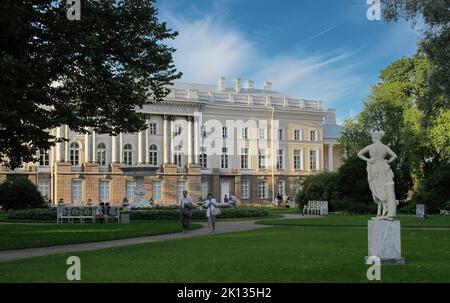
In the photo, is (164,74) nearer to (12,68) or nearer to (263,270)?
(12,68)

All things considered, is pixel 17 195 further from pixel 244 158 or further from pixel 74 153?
pixel 244 158

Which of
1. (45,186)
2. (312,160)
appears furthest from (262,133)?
(45,186)

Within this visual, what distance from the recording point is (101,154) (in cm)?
7512

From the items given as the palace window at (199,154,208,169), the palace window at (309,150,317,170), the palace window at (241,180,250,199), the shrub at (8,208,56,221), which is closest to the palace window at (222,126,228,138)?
the palace window at (199,154,208,169)

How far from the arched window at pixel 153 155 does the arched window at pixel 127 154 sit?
2438mm

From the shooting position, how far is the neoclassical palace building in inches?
2876

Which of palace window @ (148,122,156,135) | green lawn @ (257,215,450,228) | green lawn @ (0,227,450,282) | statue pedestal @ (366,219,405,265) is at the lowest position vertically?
green lawn @ (257,215,450,228)

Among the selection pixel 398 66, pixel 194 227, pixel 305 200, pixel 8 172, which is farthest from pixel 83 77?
pixel 8 172

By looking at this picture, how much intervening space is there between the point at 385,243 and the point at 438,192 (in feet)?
116

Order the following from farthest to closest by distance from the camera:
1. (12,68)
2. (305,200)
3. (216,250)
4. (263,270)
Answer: (305,200)
(12,68)
(216,250)
(263,270)

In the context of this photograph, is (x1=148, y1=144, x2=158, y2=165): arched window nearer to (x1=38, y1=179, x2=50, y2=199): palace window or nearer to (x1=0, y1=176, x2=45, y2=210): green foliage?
(x1=38, y1=179, x2=50, y2=199): palace window

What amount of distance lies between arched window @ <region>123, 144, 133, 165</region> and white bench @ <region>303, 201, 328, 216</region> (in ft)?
113

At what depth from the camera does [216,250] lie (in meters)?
16.7
